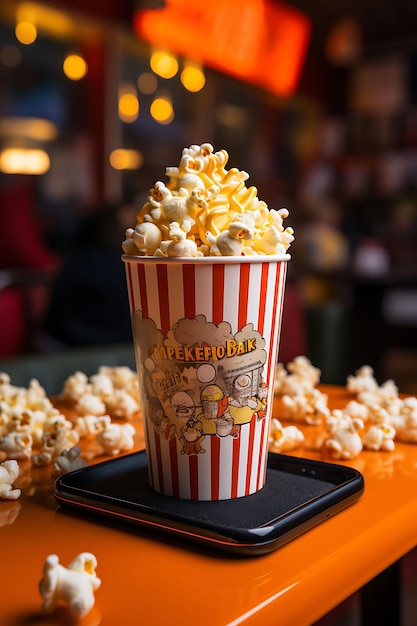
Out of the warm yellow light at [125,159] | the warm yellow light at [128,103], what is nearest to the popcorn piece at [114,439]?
the warm yellow light at [125,159]

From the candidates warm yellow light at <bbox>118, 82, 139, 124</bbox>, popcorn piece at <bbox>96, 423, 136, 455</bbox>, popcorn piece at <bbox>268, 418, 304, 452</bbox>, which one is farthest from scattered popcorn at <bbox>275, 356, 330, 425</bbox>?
warm yellow light at <bbox>118, 82, 139, 124</bbox>

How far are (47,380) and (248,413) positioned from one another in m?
0.66

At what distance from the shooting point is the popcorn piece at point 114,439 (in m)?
0.68

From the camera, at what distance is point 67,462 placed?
608 mm

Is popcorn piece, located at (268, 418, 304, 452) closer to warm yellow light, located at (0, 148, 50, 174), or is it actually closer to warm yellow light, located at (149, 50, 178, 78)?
warm yellow light, located at (0, 148, 50, 174)

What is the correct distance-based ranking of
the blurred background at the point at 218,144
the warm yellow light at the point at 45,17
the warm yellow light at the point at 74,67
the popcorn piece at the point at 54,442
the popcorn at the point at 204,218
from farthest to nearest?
the warm yellow light at the point at 74,67 < the warm yellow light at the point at 45,17 < the blurred background at the point at 218,144 < the popcorn piece at the point at 54,442 < the popcorn at the point at 204,218

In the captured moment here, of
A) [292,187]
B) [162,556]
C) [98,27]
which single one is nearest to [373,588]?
[162,556]

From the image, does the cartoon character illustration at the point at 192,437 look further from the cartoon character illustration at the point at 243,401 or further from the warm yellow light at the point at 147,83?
the warm yellow light at the point at 147,83

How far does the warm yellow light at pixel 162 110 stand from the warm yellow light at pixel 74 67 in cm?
61

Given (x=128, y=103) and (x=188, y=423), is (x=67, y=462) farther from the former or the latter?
(x=128, y=103)

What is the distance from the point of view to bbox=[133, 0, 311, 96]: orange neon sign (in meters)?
5.02

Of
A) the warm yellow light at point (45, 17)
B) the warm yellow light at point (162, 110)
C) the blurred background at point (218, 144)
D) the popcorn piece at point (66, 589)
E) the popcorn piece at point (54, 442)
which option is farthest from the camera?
the warm yellow light at point (162, 110)

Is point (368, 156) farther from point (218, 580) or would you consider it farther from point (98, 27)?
point (218, 580)

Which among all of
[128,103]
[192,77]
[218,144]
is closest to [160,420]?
[128,103]
